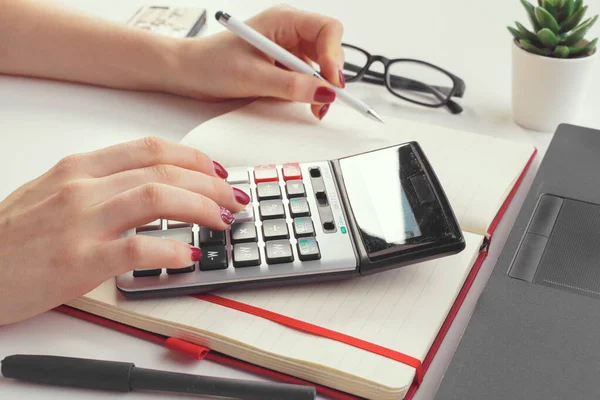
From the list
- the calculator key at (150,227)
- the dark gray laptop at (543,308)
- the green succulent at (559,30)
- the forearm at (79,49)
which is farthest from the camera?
the forearm at (79,49)

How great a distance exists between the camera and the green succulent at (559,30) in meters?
0.74

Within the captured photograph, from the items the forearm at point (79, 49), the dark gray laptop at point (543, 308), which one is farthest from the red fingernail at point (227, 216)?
the forearm at point (79, 49)

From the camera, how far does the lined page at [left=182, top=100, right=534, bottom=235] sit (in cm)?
65

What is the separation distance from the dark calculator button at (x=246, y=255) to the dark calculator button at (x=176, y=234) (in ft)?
0.13

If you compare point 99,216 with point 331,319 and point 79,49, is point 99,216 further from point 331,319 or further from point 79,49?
point 79,49

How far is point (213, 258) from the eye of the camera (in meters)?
0.53

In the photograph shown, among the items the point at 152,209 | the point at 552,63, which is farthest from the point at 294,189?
the point at 552,63

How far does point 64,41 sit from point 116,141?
0.20 m

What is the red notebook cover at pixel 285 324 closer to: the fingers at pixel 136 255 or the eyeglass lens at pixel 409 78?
the fingers at pixel 136 255

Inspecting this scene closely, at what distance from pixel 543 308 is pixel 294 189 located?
0.22 meters

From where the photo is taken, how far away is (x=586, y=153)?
27.4 inches

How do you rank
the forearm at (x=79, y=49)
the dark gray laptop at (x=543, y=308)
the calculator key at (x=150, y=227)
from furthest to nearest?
the forearm at (x=79, y=49)
the calculator key at (x=150, y=227)
the dark gray laptop at (x=543, y=308)

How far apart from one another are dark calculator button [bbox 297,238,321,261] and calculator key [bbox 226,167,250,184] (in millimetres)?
100

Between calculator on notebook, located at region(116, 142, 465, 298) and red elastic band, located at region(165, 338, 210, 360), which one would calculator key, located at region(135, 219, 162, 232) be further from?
red elastic band, located at region(165, 338, 210, 360)
